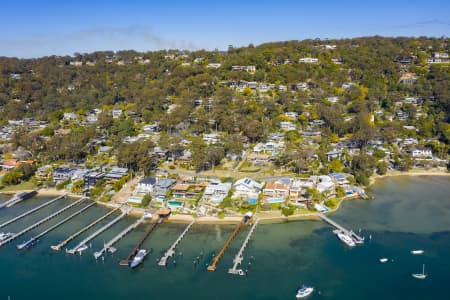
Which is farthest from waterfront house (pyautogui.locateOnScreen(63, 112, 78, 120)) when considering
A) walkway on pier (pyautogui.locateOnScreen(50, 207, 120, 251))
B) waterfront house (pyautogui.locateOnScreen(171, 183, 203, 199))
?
waterfront house (pyautogui.locateOnScreen(171, 183, 203, 199))

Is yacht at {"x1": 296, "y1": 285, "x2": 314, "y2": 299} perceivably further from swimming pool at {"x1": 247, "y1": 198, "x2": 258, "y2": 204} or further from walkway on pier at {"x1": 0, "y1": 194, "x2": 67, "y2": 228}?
walkway on pier at {"x1": 0, "y1": 194, "x2": 67, "y2": 228}

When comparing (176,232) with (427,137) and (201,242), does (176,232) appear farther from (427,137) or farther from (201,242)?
(427,137)

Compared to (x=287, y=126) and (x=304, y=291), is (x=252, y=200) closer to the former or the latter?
(x=304, y=291)

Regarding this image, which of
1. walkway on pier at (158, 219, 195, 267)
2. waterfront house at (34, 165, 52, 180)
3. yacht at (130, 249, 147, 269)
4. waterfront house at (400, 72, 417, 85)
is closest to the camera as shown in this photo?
yacht at (130, 249, 147, 269)

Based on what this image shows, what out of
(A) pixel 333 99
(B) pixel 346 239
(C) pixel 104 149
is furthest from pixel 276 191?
(A) pixel 333 99

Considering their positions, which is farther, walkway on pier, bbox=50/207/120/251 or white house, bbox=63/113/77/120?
white house, bbox=63/113/77/120

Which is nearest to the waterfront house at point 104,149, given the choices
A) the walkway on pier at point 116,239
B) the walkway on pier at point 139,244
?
the walkway on pier at point 116,239
